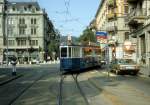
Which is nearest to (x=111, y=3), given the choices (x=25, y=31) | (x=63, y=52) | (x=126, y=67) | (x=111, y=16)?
(x=111, y=16)

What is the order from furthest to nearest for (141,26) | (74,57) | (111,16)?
1. (111,16)
2. (141,26)
3. (74,57)

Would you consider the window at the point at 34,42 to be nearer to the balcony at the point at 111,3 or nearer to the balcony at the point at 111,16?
the balcony at the point at 111,16

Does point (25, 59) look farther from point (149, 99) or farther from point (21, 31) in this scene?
point (149, 99)

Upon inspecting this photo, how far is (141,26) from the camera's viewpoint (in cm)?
5328

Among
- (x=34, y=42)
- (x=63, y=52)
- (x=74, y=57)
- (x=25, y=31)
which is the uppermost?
(x=25, y=31)

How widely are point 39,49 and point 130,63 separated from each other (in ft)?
287

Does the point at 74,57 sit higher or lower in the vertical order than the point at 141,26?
lower

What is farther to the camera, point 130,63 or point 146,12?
point 146,12

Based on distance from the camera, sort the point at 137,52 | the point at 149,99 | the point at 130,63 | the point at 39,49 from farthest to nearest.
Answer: the point at 39,49 < the point at 137,52 < the point at 130,63 < the point at 149,99

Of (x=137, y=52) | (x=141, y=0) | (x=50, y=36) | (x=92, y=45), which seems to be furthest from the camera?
(x=50, y=36)

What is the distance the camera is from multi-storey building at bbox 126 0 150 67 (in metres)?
49.4

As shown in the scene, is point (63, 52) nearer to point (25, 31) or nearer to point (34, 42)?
point (34, 42)

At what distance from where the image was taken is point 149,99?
18.0 meters

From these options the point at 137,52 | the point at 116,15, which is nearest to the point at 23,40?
the point at 116,15
